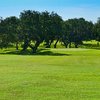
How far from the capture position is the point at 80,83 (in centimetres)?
2341

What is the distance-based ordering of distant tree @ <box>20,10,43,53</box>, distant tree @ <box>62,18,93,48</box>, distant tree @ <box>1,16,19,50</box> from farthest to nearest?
1. distant tree @ <box>62,18,93,48</box>
2. distant tree @ <box>1,16,19,50</box>
3. distant tree @ <box>20,10,43,53</box>

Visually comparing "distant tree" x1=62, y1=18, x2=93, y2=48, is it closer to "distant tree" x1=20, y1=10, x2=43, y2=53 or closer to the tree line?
the tree line

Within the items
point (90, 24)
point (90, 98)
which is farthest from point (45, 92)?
point (90, 24)

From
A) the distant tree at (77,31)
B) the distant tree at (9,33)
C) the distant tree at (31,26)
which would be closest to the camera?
the distant tree at (31,26)

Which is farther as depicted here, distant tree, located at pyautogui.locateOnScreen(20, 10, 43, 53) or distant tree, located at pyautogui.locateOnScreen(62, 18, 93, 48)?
distant tree, located at pyautogui.locateOnScreen(62, 18, 93, 48)

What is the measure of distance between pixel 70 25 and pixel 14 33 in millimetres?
62427

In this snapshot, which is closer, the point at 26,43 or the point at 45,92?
the point at 45,92

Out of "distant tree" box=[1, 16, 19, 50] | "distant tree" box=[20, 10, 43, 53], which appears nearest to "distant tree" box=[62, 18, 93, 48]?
"distant tree" box=[1, 16, 19, 50]

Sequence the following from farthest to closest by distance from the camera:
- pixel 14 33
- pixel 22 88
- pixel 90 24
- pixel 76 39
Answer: pixel 90 24
pixel 76 39
pixel 14 33
pixel 22 88

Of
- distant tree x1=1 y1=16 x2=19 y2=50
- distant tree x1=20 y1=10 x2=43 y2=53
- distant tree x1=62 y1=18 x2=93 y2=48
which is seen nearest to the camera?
distant tree x1=20 y1=10 x2=43 y2=53

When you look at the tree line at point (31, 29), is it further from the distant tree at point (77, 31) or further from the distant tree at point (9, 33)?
the distant tree at point (77, 31)

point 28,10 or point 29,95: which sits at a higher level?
point 28,10

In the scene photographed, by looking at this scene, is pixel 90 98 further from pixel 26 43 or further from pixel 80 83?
pixel 26 43

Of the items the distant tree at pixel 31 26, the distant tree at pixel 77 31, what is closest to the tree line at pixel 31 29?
the distant tree at pixel 31 26
